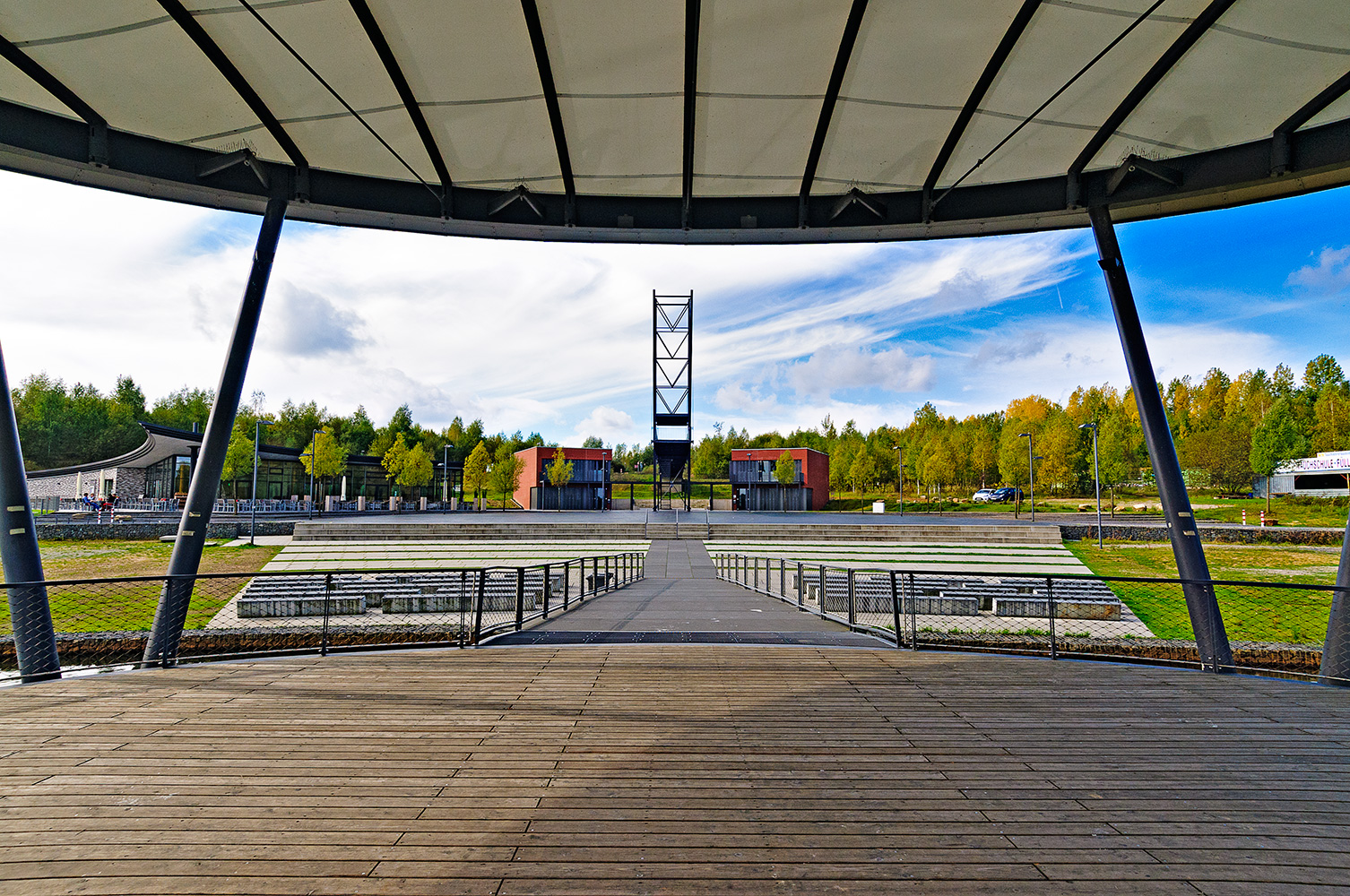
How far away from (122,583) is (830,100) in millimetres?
18547

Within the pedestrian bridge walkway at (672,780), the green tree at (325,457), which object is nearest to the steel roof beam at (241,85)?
the pedestrian bridge walkway at (672,780)

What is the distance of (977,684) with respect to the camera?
5441 millimetres

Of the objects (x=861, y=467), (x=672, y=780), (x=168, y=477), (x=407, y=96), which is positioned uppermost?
(x=407, y=96)

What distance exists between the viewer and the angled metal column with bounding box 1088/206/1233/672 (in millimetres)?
7113

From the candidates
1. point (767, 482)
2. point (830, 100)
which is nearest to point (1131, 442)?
point (767, 482)

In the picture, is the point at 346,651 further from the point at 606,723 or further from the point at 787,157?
the point at 787,157

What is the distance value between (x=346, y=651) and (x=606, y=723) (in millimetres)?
3923

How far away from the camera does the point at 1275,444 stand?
4353 cm

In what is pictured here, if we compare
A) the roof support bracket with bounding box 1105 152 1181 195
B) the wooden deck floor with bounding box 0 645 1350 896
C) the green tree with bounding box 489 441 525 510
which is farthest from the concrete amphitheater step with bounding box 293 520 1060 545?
the green tree with bounding box 489 441 525 510

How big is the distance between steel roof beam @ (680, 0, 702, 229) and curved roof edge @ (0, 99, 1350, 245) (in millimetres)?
247

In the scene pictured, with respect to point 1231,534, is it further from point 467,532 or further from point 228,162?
point 228,162

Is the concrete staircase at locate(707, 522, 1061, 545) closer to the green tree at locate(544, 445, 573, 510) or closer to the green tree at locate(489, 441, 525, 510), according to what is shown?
the green tree at locate(544, 445, 573, 510)

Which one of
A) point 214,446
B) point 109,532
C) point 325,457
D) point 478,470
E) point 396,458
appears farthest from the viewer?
point 478,470

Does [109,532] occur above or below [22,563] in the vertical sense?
below
